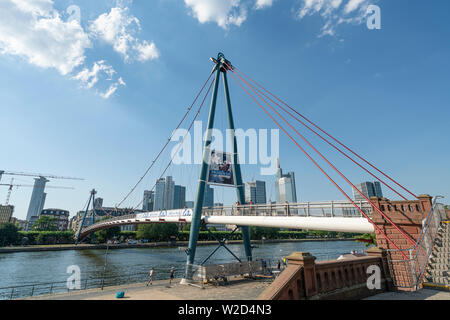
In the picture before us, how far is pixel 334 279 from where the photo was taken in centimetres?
820

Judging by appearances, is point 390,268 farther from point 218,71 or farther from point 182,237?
point 182,237

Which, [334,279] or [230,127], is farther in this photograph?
[230,127]

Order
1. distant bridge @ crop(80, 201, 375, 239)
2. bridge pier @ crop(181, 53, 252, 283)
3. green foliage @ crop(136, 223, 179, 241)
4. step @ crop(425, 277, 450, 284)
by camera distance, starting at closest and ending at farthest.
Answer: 1. step @ crop(425, 277, 450, 284)
2. distant bridge @ crop(80, 201, 375, 239)
3. bridge pier @ crop(181, 53, 252, 283)
4. green foliage @ crop(136, 223, 179, 241)

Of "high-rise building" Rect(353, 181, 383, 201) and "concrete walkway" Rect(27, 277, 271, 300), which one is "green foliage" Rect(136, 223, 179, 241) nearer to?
"high-rise building" Rect(353, 181, 383, 201)

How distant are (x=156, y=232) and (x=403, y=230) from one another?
281 ft

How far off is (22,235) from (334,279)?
309 ft

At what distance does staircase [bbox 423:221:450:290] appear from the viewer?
8680 millimetres

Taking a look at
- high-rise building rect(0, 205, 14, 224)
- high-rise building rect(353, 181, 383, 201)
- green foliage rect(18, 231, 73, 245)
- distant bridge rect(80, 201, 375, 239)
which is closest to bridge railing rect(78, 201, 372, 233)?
distant bridge rect(80, 201, 375, 239)

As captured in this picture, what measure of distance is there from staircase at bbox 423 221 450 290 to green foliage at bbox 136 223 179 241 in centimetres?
8595

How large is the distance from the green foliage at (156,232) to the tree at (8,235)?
34340 millimetres

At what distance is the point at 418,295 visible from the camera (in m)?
7.96

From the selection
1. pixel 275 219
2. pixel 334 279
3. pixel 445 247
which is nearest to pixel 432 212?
pixel 445 247

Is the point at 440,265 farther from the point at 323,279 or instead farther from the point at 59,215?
the point at 59,215

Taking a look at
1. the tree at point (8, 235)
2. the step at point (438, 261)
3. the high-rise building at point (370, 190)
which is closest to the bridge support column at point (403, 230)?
the step at point (438, 261)
